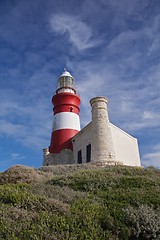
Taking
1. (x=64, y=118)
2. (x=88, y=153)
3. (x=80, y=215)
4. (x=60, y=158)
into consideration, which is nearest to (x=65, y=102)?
(x=64, y=118)

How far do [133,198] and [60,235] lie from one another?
94.9 inches

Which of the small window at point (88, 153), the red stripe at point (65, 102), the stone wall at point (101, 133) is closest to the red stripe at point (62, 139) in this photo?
the red stripe at point (65, 102)

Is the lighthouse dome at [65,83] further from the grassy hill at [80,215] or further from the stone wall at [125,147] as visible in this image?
the grassy hill at [80,215]

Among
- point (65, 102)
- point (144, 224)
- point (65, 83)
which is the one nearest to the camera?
point (144, 224)

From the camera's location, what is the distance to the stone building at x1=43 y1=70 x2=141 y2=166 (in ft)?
57.3

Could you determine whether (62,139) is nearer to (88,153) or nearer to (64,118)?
(64,118)

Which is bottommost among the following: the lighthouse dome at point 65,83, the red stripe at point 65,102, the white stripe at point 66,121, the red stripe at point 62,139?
the red stripe at point 62,139

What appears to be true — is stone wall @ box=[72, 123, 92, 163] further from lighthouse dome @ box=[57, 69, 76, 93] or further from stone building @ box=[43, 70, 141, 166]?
lighthouse dome @ box=[57, 69, 76, 93]

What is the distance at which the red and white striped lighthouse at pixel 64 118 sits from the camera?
2295cm

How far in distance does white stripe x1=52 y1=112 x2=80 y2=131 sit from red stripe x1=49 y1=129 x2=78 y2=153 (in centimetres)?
38

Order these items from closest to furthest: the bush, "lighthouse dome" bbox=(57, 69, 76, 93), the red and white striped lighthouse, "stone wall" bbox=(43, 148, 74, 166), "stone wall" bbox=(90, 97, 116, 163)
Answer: the bush, "stone wall" bbox=(90, 97, 116, 163), "stone wall" bbox=(43, 148, 74, 166), the red and white striped lighthouse, "lighthouse dome" bbox=(57, 69, 76, 93)

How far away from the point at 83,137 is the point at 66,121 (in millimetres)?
3439

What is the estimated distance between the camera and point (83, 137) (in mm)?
20547

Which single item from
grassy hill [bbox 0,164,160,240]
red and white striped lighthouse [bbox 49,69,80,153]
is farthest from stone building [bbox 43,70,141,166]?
grassy hill [bbox 0,164,160,240]
